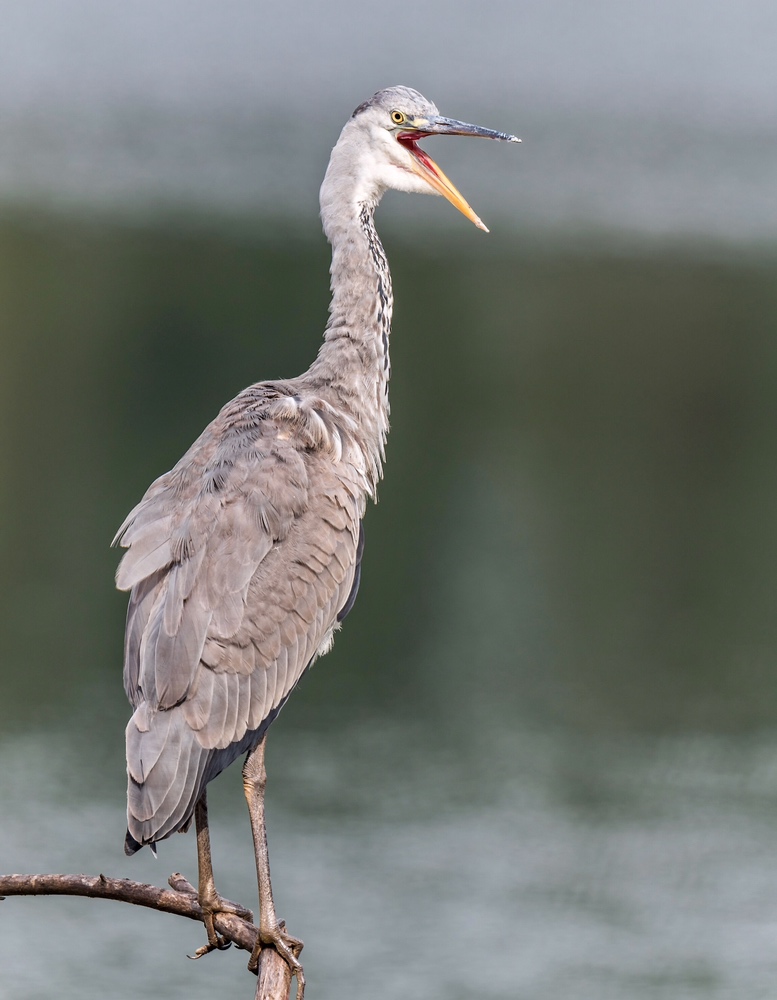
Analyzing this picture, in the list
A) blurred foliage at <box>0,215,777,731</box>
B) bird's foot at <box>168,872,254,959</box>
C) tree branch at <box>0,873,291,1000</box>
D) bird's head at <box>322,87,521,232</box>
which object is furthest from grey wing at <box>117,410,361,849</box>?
blurred foliage at <box>0,215,777,731</box>

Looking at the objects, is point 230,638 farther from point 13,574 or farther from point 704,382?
point 704,382

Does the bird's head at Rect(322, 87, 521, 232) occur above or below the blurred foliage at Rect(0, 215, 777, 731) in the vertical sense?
below

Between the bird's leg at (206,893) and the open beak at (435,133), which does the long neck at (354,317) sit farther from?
the bird's leg at (206,893)

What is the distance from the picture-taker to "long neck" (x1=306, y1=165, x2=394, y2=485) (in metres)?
4.56

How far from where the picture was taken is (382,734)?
11234mm

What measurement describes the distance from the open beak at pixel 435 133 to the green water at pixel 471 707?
5.39 meters

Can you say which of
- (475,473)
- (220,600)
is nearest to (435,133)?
(220,600)

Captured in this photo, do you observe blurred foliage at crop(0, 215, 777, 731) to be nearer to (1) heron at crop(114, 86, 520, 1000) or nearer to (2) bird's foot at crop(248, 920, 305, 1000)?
(1) heron at crop(114, 86, 520, 1000)

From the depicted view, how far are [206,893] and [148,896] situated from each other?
37 centimetres

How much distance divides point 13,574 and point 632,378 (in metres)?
20.0

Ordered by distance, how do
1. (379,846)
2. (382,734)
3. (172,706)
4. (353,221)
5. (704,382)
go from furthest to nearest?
(704,382), (382,734), (379,846), (353,221), (172,706)

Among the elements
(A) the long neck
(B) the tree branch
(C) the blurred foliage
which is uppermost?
(C) the blurred foliage

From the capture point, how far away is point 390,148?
457cm

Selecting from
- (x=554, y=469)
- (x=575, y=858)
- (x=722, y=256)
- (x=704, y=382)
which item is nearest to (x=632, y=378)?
(x=704, y=382)
